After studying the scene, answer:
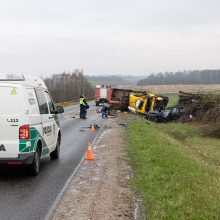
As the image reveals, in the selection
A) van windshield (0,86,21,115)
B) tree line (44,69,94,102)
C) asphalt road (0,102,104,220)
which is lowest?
tree line (44,69,94,102)

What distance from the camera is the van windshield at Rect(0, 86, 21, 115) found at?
9734 millimetres

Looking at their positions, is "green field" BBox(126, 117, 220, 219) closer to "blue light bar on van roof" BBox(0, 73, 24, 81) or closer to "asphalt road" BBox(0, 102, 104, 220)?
"asphalt road" BBox(0, 102, 104, 220)

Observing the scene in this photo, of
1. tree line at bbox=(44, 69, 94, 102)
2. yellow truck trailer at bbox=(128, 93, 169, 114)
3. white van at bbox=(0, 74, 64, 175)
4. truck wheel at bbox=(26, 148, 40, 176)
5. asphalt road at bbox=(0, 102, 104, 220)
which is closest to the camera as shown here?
asphalt road at bbox=(0, 102, 104, 220)

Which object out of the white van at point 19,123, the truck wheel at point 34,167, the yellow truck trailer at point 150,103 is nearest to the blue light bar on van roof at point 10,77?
the white van at point 19,123

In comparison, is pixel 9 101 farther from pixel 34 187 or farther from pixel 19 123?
pixel 34 187

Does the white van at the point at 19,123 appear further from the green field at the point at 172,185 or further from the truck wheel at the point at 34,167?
the green field at the point at 172,185

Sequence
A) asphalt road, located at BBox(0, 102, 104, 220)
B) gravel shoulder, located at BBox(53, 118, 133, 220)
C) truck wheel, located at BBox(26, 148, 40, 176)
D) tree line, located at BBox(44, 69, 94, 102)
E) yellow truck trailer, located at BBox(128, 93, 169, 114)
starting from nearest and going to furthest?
1. gravel shoulder, located at BBox(53, 118, 133, 220)
2. asphalt road, located at BBox(0, 102, 104, 220)
3. truck wheel, located at BBox(26, 148, 40, 176)
4. yellow truck trailer, located at BBox(128, 93, 169, 114)
5. tree line, located at BBox(44, 69, 94, 102)

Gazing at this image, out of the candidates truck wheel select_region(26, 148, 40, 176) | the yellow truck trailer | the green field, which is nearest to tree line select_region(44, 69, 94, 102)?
the yellow truck trailer

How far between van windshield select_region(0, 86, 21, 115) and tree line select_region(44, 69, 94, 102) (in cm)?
7017

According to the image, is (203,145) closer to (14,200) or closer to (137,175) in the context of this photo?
(137,175)

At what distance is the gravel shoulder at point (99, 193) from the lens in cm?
735

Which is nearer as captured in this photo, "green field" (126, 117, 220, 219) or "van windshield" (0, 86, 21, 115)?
"green field" (126, 117, 220, 219)

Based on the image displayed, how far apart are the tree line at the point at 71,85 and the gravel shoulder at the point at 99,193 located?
68416mm

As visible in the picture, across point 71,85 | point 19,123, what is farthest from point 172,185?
point 71,85
